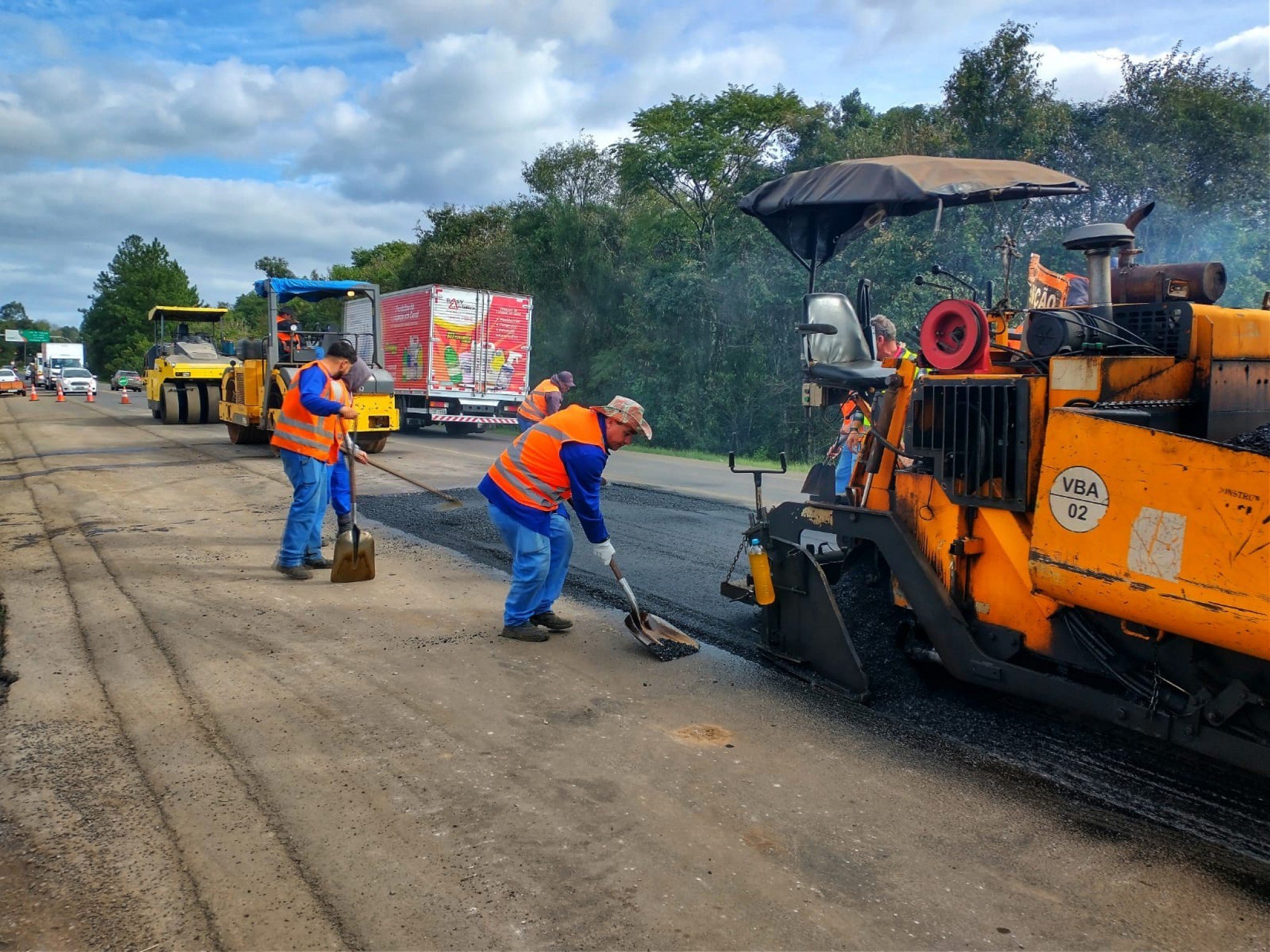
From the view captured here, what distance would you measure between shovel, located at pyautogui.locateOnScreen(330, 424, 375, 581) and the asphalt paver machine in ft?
23.7

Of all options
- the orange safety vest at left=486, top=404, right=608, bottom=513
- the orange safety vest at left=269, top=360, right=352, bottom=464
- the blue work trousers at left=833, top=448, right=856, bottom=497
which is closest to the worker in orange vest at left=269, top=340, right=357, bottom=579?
the orange safety vest at left=269, top=360, right=352, bottom=464

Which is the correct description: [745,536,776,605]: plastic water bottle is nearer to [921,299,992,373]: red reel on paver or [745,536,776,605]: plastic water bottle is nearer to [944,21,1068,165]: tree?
[921,299,992,373]: red reel on paver

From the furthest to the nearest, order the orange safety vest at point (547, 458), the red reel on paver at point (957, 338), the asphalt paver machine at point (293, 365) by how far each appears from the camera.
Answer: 1. the asphalt paver machine at point (293, 365)
2. the orange safety vest at point (547, 458)
3. the red reel on paver at point (957, 338)

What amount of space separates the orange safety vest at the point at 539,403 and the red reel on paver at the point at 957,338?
5.86 meters

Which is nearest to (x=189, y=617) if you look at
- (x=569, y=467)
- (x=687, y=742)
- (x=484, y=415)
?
(x=569, y=467)

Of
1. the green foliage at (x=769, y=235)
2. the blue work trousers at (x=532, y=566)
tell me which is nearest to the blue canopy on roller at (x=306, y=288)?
the green foliage at (x=769, y=235)

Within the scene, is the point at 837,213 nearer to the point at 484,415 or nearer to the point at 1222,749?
the point at 1222,749

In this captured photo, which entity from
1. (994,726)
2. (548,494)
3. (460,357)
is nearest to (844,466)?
(548,494)

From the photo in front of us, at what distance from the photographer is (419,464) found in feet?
42.1

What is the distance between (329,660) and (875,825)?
2776 mm

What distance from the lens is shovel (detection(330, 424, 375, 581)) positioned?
6.22 meters

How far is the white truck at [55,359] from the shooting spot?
4816cm

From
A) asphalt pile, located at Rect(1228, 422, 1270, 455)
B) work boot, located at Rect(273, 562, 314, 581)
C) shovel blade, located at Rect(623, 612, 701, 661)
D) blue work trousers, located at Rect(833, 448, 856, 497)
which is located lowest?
work boot, located at Rect(273, 562, 314, 581)

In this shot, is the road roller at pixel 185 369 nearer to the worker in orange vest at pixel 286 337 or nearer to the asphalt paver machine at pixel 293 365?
the asphalt paver machine at pixel 293 365
